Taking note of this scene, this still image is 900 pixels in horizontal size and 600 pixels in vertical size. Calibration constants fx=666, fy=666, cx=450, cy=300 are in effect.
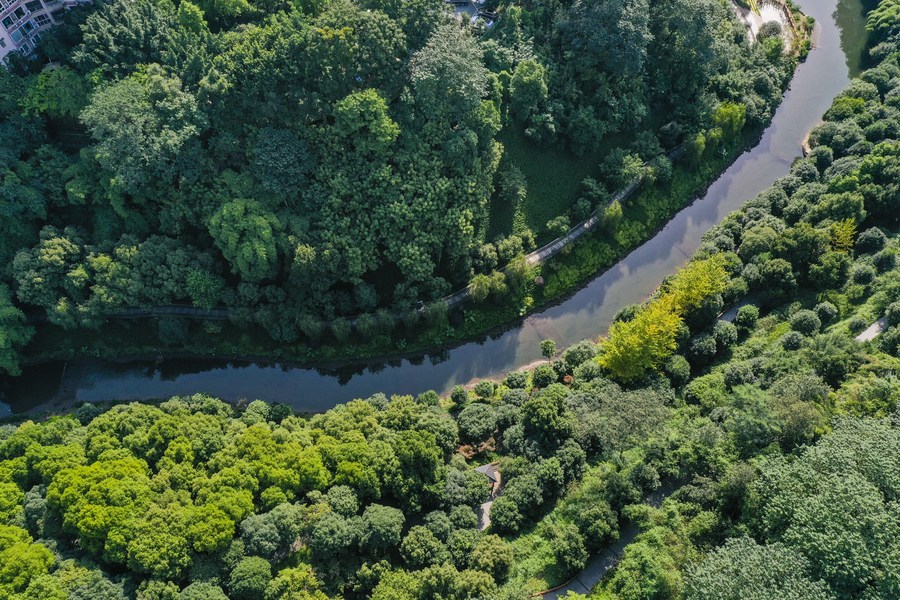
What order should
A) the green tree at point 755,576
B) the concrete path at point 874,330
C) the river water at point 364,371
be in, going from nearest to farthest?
the green tree at point 755,576, the concrete path at point 874,330, the river water at point 364,371

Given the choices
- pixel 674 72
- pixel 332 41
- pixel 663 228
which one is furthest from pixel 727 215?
pixel 332 41

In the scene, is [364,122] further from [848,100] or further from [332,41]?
[848,100]

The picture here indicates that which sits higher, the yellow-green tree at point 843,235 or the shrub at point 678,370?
the yellow-green tree at point 843,235

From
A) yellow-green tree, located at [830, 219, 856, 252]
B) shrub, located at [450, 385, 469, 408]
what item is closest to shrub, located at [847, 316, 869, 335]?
yellow-green tree, located at [830, 219, 856, 252]

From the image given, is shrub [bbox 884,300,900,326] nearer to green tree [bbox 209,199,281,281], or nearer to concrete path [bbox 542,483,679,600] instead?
concrete path [bbox 542,483,679,600]

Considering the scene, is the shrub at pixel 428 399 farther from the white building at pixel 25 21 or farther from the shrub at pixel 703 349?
the white building at pixel 25 21

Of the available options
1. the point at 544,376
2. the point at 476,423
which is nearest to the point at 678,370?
the point at 544,376

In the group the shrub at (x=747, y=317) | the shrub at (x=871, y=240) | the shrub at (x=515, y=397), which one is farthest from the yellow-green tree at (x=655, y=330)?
the shrub at (x=871, y=240)
